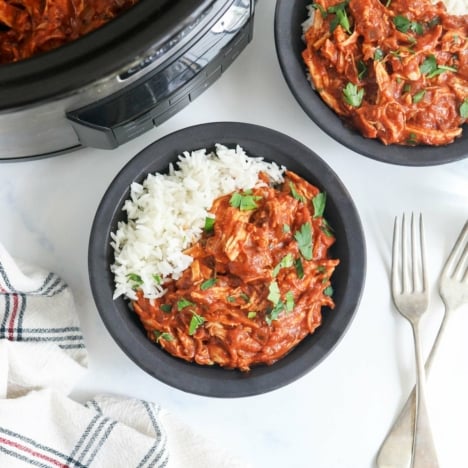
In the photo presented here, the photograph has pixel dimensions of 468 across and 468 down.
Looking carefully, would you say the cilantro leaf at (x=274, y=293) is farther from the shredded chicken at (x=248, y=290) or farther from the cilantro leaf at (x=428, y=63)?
the cilantro leaf at (x=428, y=63)

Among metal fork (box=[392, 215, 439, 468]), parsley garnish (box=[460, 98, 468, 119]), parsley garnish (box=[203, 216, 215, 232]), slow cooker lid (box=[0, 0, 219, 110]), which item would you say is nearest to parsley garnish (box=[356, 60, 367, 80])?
parsley garnish (box=[460, 98, 468, 119])

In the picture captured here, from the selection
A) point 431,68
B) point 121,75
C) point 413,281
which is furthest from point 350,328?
point 121,75

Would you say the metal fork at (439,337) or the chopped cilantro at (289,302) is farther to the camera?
the metal fork at (439,337)

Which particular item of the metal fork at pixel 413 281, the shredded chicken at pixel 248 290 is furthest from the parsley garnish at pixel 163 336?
the metal fork at pixel 413 281

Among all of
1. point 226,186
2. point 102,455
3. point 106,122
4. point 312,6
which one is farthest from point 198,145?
point 102,455

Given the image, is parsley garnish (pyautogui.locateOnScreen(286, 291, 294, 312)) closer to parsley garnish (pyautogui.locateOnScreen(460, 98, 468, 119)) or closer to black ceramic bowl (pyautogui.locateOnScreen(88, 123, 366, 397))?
black ceramic bowl (pyautogui.locateOnScreen(88, 123, 366, 397))

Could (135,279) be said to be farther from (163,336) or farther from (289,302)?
(289,302)
